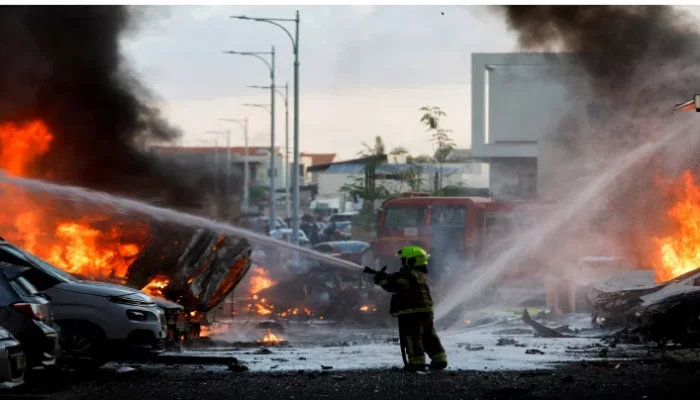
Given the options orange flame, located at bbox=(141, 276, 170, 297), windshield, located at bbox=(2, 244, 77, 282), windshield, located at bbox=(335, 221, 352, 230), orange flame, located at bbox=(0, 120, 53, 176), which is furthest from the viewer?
windshield, located at bbox=(335, 221, 352, 230)

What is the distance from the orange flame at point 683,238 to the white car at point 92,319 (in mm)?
11731

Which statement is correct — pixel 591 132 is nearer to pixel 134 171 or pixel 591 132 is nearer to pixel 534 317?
pixel 534 317

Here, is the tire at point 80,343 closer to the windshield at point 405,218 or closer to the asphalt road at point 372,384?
the asphalt road at point 372,384

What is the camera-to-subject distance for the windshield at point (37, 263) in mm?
12281

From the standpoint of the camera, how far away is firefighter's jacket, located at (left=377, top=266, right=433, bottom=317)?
12.5m

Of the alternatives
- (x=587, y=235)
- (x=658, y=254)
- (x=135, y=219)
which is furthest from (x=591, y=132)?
(x=135, y=219)

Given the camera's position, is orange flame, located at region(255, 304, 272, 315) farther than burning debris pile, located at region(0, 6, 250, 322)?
Yes

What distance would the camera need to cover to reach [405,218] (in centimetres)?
2556

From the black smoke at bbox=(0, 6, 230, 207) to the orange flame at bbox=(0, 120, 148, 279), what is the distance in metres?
0.36

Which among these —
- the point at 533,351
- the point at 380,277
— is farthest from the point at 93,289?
the point at 533,351

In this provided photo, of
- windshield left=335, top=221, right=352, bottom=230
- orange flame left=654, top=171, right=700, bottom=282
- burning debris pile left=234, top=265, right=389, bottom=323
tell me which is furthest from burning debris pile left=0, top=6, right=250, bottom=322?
windshield left=335, top=221, right=352, bottom=230

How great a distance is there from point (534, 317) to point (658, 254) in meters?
3.97

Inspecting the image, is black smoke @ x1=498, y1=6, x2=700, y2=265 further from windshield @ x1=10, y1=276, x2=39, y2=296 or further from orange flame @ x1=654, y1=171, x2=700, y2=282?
windshield @ x1=10, y1=276, x2=39, y2=296

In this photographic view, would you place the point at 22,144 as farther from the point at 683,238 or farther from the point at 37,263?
the point at 683,238
